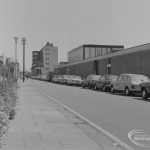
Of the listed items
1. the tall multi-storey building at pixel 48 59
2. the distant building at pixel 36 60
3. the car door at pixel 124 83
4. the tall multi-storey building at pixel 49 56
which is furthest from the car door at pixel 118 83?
the tall multi-storey building at pixel 49 56

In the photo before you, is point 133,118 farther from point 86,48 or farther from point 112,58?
point 86,48

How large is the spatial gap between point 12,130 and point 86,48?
121 meters

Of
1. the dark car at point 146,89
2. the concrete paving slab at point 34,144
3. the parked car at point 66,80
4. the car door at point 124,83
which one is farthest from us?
the parked car at point 66,80

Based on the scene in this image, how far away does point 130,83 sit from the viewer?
30.9 meters

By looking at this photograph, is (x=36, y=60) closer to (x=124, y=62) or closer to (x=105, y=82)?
(x=124, y=62)

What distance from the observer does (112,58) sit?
61.1 meters

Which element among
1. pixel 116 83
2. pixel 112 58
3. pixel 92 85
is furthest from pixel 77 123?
pixel 112 58

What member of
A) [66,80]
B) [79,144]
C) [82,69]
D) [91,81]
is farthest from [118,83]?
[82,69]

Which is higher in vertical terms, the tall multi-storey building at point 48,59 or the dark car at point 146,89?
the tall multi-storey building at point 48,59

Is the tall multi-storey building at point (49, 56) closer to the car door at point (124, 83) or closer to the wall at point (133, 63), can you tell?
the wall at point (133, 63)

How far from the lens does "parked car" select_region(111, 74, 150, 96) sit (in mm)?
30297

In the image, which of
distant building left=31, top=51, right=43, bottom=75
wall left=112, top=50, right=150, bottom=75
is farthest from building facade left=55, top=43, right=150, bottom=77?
distant building left=31, top=51, right=43, bottom=75

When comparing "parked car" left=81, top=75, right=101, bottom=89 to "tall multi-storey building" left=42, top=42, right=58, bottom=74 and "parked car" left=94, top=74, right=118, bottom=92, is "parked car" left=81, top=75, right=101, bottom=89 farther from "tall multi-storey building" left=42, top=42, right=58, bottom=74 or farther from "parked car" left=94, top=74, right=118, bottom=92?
"tall multi-storey building" left=42, top=42, right=58, bottom=74

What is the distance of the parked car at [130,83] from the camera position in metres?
Answer: 30.3
